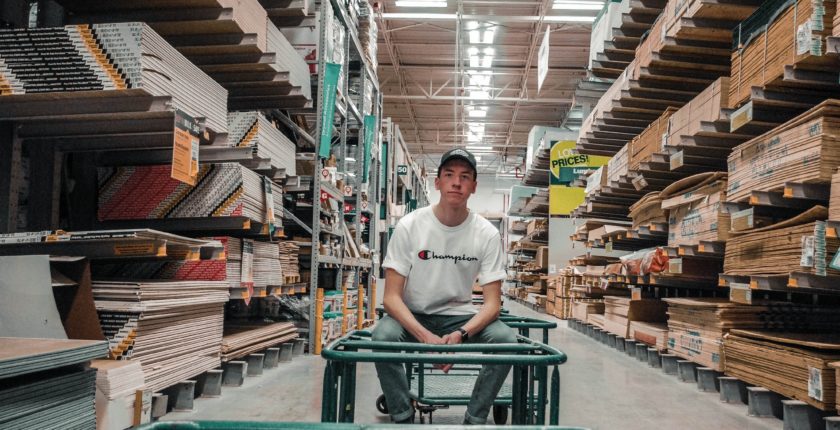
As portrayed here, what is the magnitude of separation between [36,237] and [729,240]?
457cm

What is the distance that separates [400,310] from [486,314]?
1.31 feet

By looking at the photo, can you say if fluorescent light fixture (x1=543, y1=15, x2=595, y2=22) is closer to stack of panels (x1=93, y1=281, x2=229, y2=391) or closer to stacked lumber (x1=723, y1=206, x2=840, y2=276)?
stacked lumber (x1=723, y1=206, x2=840, y2=276)

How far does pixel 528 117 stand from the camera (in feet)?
76.5

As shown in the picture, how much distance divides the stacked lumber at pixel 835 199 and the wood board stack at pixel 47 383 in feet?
11.8

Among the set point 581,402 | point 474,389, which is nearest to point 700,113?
point 581,402

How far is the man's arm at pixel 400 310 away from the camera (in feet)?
8.96

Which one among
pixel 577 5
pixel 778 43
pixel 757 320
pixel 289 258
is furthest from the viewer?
pixel 577 5

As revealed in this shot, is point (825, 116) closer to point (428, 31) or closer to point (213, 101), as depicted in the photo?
point (213, 101)

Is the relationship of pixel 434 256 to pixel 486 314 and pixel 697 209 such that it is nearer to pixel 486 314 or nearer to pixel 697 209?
pixel 486 314

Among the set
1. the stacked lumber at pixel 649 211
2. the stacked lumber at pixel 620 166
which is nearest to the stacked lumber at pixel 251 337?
the stacked lumber at pixel 649 211

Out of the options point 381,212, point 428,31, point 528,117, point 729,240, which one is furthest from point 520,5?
point 729,240

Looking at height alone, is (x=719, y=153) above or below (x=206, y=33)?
below

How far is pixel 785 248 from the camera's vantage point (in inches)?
151

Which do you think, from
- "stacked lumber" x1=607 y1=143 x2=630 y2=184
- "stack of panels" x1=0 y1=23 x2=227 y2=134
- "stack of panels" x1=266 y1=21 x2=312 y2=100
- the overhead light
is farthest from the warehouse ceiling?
"stack of panels" x1=0 y1=23 x2=227 y2=134
